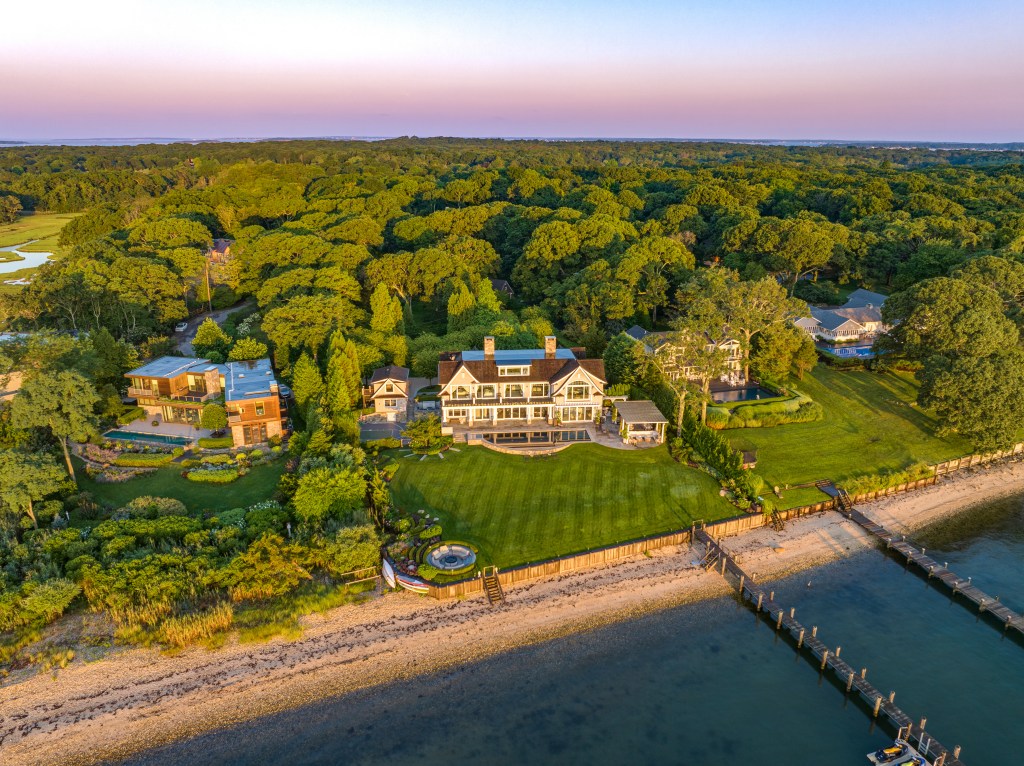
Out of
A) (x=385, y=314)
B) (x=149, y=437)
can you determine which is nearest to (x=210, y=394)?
(x=149, y=437)

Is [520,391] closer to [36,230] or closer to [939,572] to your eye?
[939,572]

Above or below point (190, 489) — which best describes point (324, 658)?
below

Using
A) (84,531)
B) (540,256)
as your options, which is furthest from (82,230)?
(84,531)

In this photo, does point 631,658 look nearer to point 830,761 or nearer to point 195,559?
point 830,761

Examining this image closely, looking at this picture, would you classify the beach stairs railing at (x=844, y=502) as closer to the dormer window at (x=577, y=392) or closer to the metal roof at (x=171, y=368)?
the dormer window at (x=577, y=392)

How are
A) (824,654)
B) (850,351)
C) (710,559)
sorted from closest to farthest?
(824,654)
(710,559)
(850,351)

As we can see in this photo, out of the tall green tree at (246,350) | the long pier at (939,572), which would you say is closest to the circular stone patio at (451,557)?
the long pier at (939,572)

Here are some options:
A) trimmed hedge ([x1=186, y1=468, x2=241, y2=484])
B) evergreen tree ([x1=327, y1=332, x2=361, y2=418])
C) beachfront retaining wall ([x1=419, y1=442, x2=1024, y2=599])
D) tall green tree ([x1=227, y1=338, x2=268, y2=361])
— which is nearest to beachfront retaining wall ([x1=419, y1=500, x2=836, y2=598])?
beachfront retaining wall ([x1=419, y1=442, x2=1024, y2=599])
